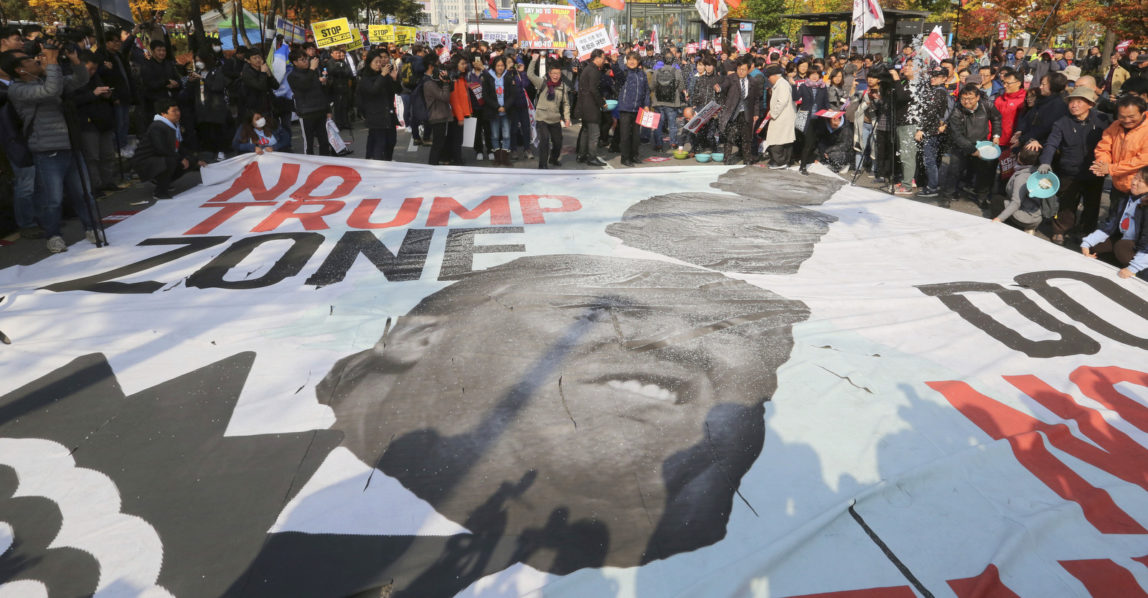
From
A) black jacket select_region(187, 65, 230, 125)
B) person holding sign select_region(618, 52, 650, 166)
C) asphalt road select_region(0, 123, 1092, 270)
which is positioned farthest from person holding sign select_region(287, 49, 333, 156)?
person holding sign select_region(618, 52, 650, 166)

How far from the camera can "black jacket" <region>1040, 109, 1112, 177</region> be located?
737 cm

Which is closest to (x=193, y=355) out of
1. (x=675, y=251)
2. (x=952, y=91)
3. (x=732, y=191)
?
(x=675, y=251)

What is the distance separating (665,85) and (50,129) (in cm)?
882

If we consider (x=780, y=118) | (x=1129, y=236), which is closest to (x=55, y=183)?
(x=780, y=118)

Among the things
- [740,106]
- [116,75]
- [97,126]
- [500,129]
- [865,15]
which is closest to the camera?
[97,126]

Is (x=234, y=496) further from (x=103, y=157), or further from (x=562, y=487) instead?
(x=103, y=157)

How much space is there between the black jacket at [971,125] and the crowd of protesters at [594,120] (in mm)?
17

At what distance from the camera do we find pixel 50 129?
261 inches

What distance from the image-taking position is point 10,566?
279 centimetres

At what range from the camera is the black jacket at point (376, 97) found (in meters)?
10.0

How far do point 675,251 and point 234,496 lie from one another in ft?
13.6

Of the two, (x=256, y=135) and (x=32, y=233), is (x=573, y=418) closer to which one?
(x=32, y=233)

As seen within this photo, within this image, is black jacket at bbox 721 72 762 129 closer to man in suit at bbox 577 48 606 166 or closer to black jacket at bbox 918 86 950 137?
man in suit at bbox 577 48 606 166

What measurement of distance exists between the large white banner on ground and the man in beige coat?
4.55 m
